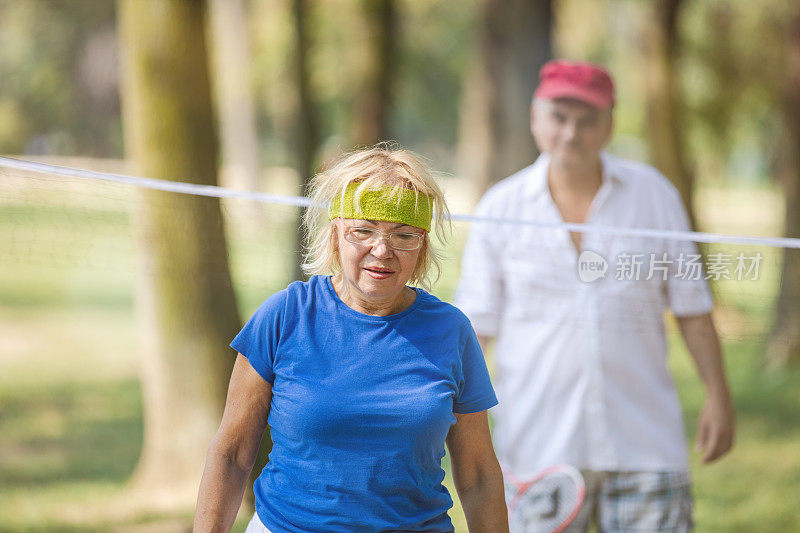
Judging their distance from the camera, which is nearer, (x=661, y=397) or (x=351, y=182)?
(x=351, y=182)

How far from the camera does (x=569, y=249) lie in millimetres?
3588

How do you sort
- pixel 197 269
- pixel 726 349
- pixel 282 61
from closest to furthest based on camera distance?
pixel 197 269
pixel 726 349
pixel 282 61

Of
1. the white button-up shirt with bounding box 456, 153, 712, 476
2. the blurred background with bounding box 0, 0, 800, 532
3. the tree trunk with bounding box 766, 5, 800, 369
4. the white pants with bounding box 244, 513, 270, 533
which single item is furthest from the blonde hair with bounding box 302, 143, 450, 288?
the tree trunk with bounding box 766, 5, 800, 369

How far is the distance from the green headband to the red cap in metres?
1.62

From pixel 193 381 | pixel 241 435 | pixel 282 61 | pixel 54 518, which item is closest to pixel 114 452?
pixel 54 518

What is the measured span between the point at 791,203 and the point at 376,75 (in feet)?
18.8

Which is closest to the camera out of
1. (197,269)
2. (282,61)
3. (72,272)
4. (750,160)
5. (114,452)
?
(197,269)

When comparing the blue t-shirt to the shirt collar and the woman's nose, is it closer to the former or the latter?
the woman's nose

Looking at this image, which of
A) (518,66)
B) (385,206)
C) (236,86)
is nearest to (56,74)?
(236,86)

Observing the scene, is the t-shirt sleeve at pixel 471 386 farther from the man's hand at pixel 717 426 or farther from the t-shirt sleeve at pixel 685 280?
the man's hand at pixel 717 426

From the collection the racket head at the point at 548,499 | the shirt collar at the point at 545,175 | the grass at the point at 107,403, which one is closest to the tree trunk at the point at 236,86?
the grass at the point at 107,403

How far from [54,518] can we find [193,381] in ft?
4.15

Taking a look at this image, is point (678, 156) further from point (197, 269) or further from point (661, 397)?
point (661, 397)

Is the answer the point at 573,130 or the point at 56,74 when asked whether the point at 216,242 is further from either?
the point at 56,74
